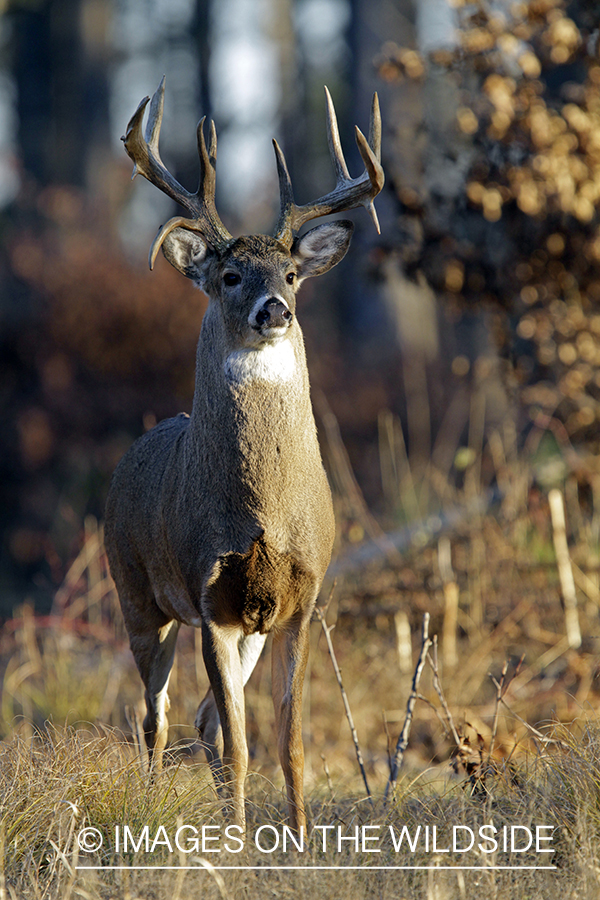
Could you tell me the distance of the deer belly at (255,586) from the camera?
13.1 ft

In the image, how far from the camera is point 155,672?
16.4 feet

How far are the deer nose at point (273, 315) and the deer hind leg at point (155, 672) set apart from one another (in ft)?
5.89

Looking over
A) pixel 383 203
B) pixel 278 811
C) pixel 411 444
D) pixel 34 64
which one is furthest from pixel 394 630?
pixel 34 64

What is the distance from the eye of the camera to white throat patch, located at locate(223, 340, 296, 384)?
4164 mm

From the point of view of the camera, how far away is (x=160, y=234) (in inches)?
163

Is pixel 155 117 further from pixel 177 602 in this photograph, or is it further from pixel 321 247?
pixel 177 602

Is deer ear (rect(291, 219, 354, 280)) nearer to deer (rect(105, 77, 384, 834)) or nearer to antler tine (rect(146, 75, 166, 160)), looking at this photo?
deer (rect(105, 77, 384, 834))

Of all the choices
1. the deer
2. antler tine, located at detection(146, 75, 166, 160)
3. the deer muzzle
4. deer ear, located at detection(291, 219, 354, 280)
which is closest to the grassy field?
the deer

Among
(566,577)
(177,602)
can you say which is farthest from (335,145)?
(566,577)

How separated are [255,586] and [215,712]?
114 centimetres

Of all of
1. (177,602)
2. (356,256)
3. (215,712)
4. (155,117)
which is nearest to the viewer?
(155,117)

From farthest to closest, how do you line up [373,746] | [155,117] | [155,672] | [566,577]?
[566,577] → [373,746] → [155,672] → [155,117]

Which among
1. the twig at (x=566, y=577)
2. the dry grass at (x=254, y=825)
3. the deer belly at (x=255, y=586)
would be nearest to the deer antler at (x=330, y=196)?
the deer belly at (x=255, y=586)

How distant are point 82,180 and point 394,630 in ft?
50.4
